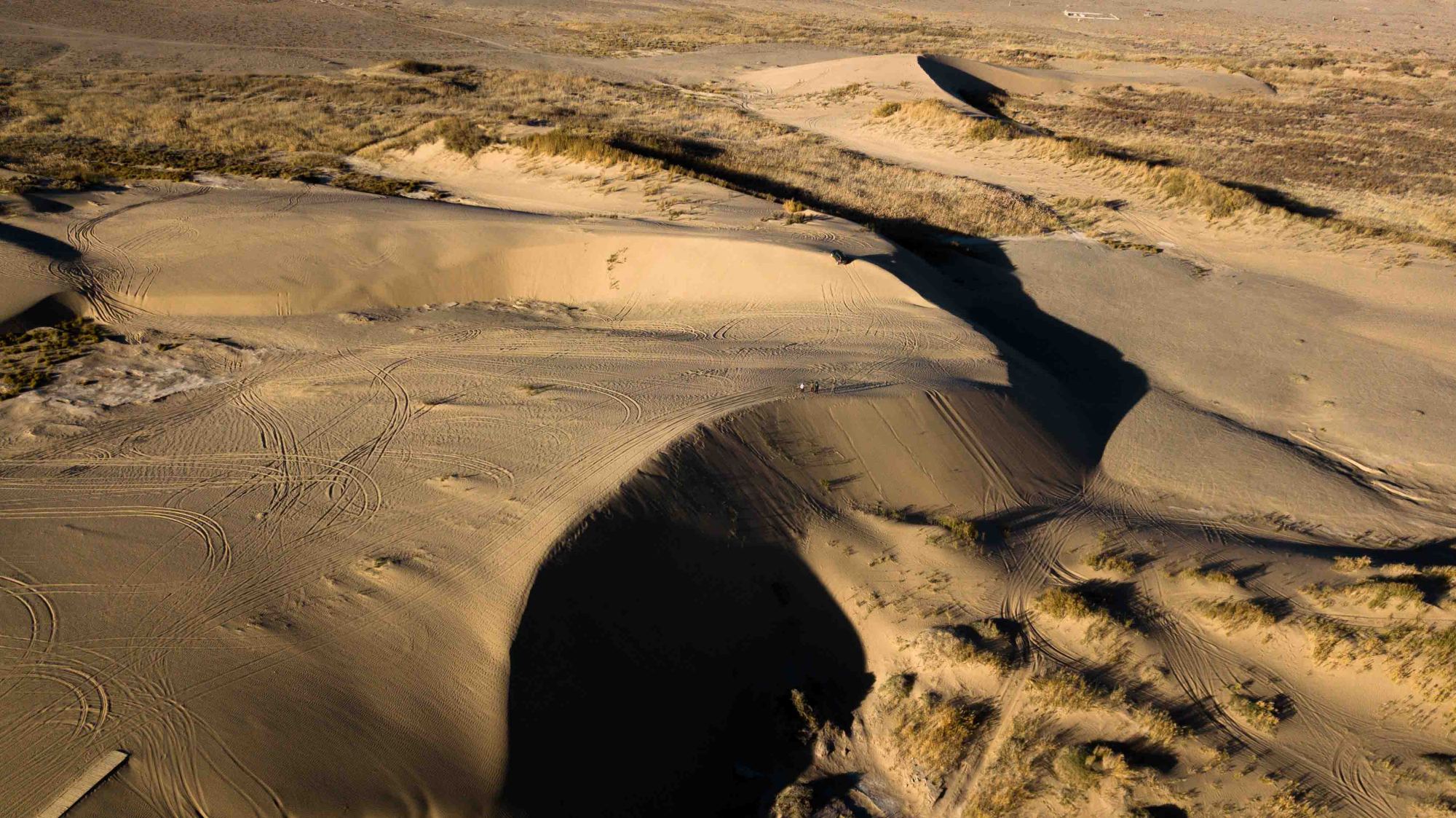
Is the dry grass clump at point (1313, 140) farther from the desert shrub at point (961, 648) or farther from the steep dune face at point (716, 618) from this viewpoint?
the desert shrub at point (961, 648)

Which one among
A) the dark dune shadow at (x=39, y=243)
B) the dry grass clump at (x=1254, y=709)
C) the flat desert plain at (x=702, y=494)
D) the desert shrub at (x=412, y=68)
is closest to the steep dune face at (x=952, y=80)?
the desert shrub at (x=412, y=68)

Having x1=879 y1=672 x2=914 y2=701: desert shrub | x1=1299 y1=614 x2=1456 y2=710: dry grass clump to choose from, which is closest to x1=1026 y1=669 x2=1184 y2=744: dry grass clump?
x1=879 y1=672 x2=914 y2=701: desert shrub

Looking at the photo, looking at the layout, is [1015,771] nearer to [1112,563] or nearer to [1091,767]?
[1091,767]

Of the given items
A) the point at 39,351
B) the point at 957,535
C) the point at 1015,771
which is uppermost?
the point at 39,351

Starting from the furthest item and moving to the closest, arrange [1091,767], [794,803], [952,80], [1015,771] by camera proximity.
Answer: [952,80], [794,803], [1015,771], [1091,767]

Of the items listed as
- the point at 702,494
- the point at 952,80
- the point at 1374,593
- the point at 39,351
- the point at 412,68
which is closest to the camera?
the point at 1374,593

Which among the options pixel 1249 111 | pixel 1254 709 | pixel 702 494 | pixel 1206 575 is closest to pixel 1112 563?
pixel 1206 575
